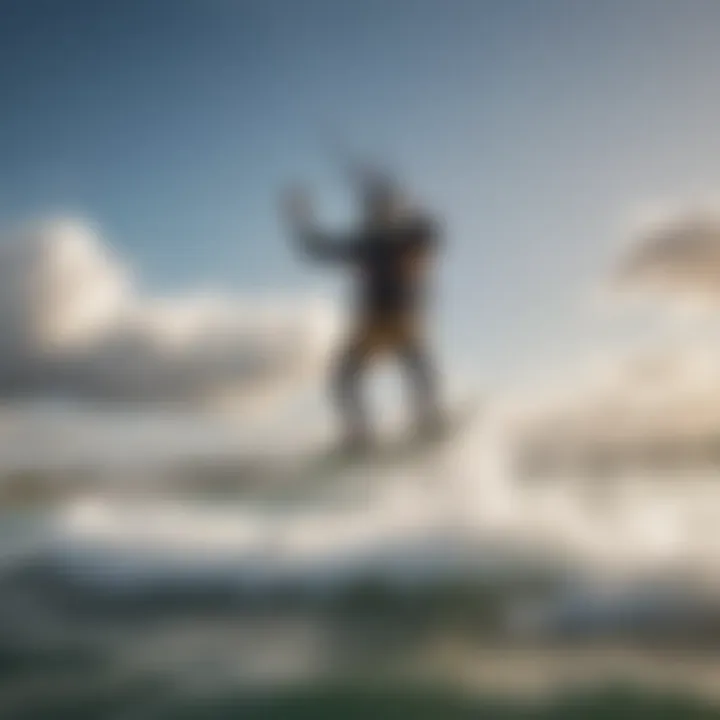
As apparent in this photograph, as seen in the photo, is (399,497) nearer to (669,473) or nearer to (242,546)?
(242,546)

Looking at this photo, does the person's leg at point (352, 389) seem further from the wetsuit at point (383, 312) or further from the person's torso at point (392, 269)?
the person's torso at point (392, 269)

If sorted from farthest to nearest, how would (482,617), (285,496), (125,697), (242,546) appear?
(285,496) < (242,546) < (482,617) < (125,697)

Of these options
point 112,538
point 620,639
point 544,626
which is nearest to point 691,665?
point 620,639

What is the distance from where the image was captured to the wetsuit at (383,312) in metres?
3.31

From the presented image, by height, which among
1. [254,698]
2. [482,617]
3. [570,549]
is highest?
[570,549]

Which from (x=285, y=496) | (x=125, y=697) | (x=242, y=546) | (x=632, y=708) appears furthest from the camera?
(x=285, y=496)

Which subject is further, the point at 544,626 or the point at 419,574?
the point at 419,574

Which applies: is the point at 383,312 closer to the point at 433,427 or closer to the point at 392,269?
the point at 392,269

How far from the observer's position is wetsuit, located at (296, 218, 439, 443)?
3314 millimetres

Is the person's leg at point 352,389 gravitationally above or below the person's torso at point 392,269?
below

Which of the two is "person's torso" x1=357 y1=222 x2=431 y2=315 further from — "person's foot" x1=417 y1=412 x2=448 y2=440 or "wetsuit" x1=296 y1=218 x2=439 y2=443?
"person's foot" x1=417 y1=412 x2=448 y2=440

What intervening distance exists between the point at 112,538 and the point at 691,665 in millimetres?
1849

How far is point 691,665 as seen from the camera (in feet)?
8.27

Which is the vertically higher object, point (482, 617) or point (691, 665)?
point (482, 617)
